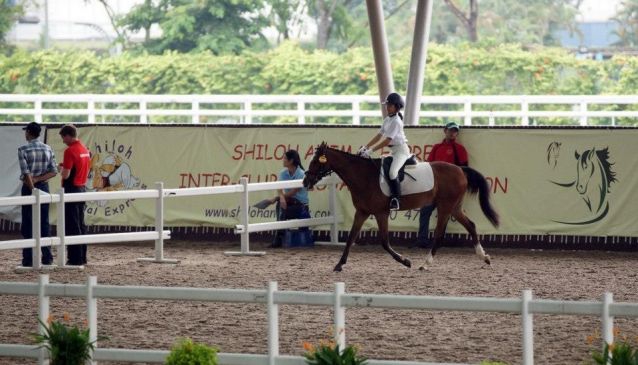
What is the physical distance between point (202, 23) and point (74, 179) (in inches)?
1358

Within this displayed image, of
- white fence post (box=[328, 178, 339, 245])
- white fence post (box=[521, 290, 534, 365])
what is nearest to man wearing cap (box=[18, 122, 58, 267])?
white fence post (box=[328, 178, 339, 245])

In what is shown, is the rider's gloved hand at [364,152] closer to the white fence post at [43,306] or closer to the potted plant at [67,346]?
the white fence post at [43,306]

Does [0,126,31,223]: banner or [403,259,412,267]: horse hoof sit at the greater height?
[0,126,31,223]: banner

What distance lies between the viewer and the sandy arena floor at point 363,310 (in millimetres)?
12445

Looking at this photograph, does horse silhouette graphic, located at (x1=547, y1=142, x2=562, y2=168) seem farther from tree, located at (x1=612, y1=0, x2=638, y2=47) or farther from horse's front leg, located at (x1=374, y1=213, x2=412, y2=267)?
tree, located at (x1=612, y1=0, x2=638, y2=47)

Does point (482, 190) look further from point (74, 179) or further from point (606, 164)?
point (74, 179)

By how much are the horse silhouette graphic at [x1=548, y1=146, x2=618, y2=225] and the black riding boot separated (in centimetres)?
362

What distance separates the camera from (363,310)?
1457 centimetres

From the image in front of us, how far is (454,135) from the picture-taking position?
21.5m

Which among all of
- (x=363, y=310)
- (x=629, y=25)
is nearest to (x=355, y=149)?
(x=363, y=310)

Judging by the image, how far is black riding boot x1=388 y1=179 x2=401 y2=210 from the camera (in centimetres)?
1903

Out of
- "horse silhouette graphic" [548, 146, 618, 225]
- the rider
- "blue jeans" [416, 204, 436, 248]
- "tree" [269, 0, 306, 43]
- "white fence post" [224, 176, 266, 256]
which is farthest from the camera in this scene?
"tree" [269, 0, 306, 43]

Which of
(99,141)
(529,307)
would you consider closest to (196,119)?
(99,141)

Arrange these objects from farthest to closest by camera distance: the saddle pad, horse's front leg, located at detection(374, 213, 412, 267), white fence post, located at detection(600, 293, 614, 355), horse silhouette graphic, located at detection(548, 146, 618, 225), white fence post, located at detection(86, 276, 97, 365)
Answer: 1. horse silhouette graphic, located at detection(548, 146, 618, 225)
2. the saddle pad
3. horse's front leg, located at detection(374, 213, 412, 267)
4. white fence post, located at detection(86, 276, 97, 365)
5. white fence post, located at detection(600, 293, 614, 355)
